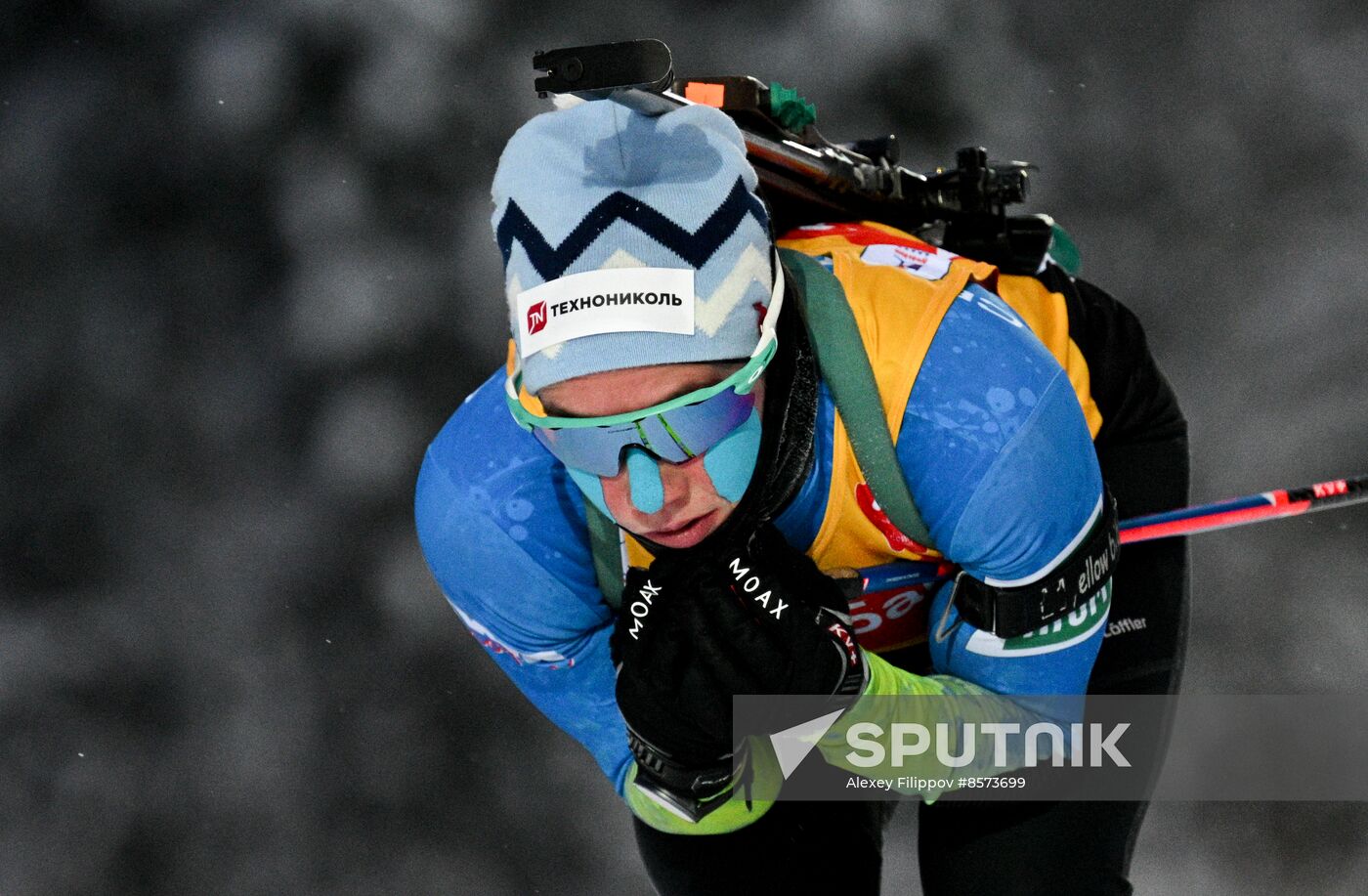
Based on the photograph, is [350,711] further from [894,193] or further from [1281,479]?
[1281,479]

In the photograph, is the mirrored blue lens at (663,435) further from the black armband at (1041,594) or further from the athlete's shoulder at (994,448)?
the black armband at (1041,594)

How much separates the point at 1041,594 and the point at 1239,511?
34cm

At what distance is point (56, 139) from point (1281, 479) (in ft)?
5.25

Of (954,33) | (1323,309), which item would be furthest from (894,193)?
(1323,309)

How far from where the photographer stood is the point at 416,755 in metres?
1.99

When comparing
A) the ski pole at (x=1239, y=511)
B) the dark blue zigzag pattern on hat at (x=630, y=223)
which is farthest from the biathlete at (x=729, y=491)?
the ski pole at (x=1239, y=511)

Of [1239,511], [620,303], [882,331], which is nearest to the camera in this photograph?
[620,303]

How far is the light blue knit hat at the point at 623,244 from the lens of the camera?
1062mm

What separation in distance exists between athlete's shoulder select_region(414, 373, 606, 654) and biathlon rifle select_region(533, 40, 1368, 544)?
0.94ft

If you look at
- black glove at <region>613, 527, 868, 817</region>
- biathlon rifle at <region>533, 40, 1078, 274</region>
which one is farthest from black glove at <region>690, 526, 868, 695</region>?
biathlon rifle at <region>533, 40, 1078, 274</region>

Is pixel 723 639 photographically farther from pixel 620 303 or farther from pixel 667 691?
pixel 620 303

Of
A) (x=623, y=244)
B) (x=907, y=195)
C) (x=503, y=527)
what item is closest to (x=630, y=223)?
(x=623, y=244)

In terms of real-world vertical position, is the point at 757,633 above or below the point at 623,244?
below

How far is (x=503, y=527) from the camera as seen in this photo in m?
1.22
